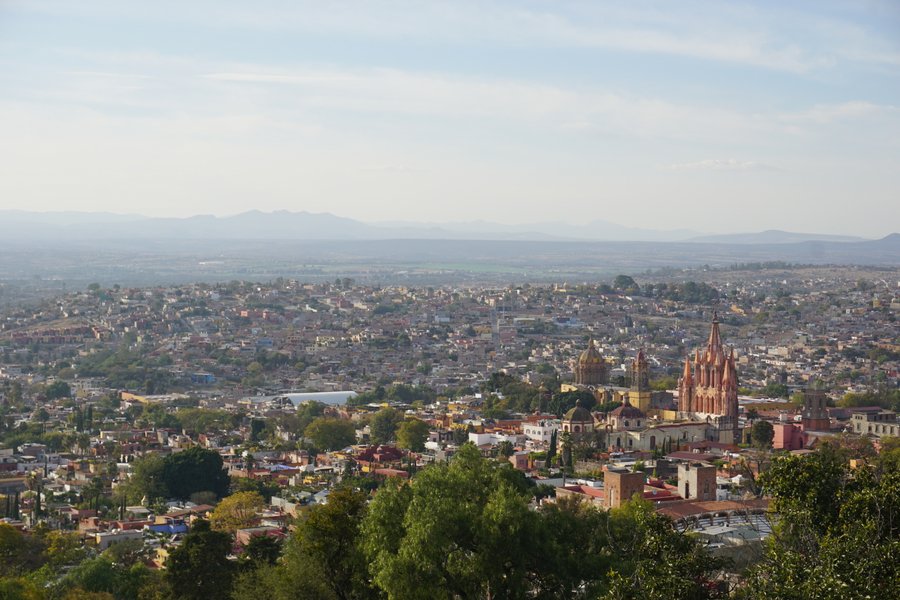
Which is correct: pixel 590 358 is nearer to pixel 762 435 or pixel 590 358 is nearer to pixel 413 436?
pixel 413 436

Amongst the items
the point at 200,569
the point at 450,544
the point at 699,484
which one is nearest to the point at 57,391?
the point at 699,484

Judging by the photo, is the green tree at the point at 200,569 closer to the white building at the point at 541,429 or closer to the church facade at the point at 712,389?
the white building at the point at 541,429

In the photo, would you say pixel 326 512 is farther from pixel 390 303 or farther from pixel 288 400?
pixel 390 303

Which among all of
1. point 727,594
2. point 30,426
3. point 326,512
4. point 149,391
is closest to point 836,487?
point 727,594

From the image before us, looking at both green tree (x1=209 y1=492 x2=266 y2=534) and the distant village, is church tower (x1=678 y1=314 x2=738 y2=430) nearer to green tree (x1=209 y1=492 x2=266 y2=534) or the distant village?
the distant village

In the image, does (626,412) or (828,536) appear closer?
(828,536)

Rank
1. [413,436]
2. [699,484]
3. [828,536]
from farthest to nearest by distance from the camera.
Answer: [413,436]
[699,484]
[828,536]
